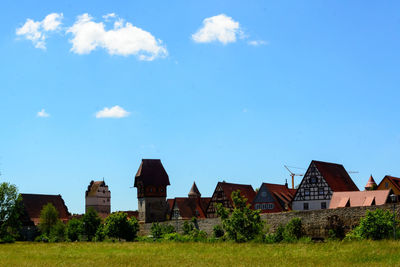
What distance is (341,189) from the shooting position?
6650cm

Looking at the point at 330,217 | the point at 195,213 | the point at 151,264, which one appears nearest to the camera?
the point at 151,264

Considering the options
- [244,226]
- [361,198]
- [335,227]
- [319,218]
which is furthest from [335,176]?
[244,226]

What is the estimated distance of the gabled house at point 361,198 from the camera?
192 feet

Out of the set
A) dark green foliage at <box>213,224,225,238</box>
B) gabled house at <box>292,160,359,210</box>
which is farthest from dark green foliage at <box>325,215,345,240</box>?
gabled house at <box>292,160,359,210</box>

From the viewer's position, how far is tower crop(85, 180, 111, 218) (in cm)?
11475

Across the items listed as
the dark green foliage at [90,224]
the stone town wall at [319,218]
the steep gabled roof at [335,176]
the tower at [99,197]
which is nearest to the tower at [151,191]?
the dark green foliage at [90,224]

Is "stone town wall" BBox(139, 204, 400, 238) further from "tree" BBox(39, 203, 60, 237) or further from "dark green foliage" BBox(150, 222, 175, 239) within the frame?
"tree" BBox(39, 203, 60, 237)

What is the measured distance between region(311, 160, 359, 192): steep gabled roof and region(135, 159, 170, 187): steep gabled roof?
2821 centimetres

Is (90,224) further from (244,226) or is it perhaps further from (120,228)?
(244,226)

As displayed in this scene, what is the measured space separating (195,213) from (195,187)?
17243mm

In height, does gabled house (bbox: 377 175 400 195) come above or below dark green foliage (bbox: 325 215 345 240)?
above

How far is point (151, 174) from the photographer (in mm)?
83500

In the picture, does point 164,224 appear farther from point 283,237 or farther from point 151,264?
point 151,264

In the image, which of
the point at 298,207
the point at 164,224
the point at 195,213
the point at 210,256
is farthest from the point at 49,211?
the point at 210,256
